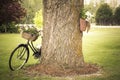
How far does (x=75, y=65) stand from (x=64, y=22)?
3.47ft

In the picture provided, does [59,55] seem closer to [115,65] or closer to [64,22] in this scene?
[64,22]

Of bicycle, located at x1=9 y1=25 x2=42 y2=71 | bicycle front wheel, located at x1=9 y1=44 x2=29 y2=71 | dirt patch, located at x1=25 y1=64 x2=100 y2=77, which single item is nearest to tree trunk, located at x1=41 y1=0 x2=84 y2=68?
dirt patch, located at x1=25 y1=64 x2=100 y2=77

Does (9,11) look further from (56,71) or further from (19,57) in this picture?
(56,71)

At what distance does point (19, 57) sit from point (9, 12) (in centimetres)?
1973

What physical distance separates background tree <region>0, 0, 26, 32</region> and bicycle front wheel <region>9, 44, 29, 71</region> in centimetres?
1870

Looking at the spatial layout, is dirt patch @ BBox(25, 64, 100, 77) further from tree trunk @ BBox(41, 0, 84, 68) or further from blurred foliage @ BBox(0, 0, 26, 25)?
blurred foliage @ BBox(0, 0, 26, 25)

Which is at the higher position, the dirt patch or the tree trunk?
the tree trunk

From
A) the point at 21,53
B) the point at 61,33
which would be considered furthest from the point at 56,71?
the point at 21,53

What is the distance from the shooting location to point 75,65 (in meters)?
7.46

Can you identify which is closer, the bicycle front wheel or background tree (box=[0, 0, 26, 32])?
the bicycle front wheel

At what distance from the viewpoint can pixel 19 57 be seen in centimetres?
778

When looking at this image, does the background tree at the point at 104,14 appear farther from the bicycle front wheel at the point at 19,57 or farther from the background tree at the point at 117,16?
the bicycle front wheel at the point at 19,57

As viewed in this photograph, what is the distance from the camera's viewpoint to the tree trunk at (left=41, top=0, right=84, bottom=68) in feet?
23.6

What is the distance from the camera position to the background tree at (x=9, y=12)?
87.0ft
